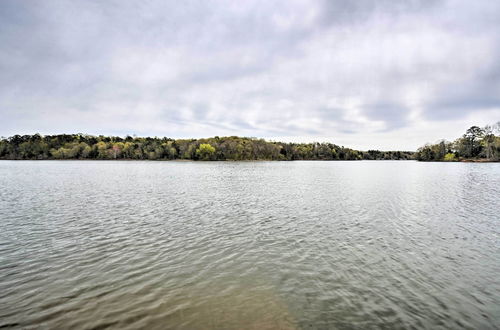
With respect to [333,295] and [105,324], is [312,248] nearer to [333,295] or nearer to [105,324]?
[333,295]

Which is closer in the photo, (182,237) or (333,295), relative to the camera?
(333,295)

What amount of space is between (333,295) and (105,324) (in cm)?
685

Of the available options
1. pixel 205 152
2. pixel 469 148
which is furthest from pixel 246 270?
pixel 469 148

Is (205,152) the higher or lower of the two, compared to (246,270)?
higher

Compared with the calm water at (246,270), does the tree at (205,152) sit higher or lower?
higher

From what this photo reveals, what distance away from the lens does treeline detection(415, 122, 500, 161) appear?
145 m

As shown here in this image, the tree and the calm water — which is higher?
the tree

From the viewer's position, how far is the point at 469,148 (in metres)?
160

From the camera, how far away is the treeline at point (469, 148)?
145 m

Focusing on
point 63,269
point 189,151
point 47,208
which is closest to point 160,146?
point 189,151

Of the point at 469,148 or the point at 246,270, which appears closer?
the point at 246,270

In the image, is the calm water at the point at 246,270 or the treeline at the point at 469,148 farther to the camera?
the treeline at the point at 469,148

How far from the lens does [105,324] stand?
661 centimetres

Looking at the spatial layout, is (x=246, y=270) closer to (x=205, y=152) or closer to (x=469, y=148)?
(x=205, y=152)
